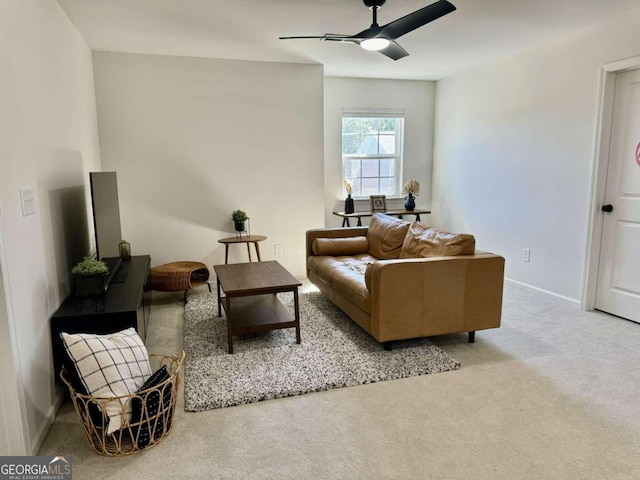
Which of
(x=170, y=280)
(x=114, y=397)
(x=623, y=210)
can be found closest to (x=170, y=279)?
(x=170, y=280)

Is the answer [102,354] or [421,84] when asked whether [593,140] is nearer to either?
[421,84]

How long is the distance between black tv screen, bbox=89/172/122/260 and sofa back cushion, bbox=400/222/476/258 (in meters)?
2.37

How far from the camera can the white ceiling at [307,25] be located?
2977 millimetres

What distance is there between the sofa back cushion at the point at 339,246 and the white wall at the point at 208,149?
2.71ft

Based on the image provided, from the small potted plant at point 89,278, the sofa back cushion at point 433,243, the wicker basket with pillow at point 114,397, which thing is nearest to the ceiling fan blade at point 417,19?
the sofa back cushion at point 433,243

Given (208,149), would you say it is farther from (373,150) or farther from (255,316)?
(373,150)

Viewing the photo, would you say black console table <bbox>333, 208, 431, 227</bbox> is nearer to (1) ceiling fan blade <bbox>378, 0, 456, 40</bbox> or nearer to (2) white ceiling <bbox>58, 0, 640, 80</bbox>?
(2) white ceiling <bbox>58, 0, 640, 80</bbox>

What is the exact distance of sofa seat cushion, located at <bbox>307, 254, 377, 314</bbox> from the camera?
9.64 ft

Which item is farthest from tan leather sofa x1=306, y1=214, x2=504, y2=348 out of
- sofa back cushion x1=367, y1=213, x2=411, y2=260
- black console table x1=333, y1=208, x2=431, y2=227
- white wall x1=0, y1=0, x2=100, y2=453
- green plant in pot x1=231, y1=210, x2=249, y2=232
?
black console table x1=333, y1=208, x2=431, y2=227

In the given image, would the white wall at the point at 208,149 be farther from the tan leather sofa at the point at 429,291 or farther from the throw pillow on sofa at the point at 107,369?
the throw pillow on sofa at the point at 107,369

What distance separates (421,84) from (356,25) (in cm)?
268

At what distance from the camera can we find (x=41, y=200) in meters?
2.27

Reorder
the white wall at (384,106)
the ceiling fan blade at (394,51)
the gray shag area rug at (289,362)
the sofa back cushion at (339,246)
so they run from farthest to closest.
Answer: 1. the white wall at (384,106)
2. the sofa back cushion at (339,246)
3. the ceiling fan blade at (394,51)
4. the gray shag area rug at (289,362)

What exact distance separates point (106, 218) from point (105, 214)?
1.4 inches
